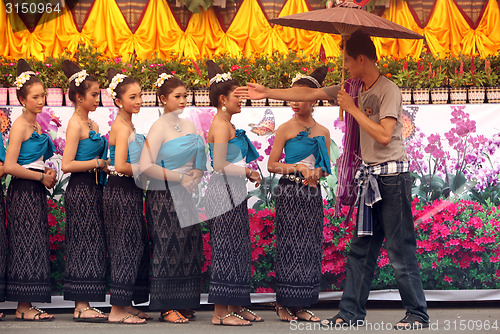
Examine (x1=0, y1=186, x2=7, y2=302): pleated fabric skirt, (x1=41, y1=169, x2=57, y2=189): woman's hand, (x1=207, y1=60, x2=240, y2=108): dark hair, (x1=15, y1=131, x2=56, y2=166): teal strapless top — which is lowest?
(x1=0, y1=186, x2=7, y2=302): pleated fabric skirt

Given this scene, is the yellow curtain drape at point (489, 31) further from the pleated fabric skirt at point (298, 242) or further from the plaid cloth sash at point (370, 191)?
the plaid cloth sash at point (370, 191)

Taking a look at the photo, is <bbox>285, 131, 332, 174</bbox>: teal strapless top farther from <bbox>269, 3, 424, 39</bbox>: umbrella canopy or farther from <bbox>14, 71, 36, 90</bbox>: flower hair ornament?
<bbox>14, 71, 36, 90</bbox>: flower hair ornament

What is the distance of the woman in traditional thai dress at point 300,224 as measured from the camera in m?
4.25

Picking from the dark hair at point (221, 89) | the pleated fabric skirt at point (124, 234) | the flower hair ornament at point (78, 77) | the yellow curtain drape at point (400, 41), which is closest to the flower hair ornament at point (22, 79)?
the flower hair ornament at point (78, 77)

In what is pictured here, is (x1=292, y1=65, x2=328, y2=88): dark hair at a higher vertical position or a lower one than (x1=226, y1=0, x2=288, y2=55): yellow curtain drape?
lower

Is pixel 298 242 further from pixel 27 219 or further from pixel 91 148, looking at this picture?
pixel 27 219

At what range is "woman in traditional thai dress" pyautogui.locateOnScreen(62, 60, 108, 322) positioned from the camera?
4.32 metres

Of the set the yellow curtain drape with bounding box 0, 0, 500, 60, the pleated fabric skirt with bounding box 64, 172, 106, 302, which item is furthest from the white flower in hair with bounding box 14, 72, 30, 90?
the yellow curtain drape with bounding box 0, 0, 500, 60

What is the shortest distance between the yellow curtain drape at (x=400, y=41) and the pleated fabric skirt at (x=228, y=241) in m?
3.68

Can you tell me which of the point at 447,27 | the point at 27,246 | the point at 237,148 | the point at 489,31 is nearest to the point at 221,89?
the point at 237,148

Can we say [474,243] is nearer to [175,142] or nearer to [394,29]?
[394,29]

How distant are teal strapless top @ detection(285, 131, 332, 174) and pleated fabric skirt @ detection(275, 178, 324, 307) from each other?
15 cm

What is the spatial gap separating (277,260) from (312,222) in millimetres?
319

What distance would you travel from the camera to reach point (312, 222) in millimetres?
4297
